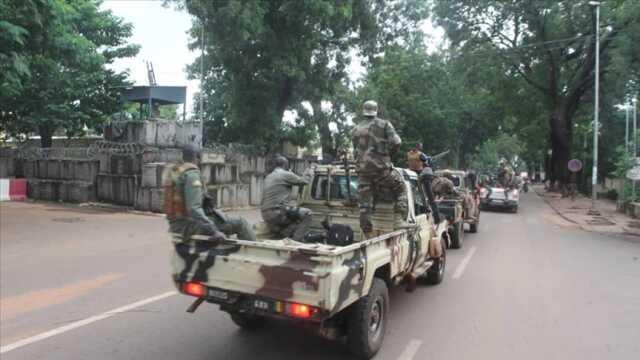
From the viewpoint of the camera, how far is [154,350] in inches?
194

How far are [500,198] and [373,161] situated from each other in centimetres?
1800

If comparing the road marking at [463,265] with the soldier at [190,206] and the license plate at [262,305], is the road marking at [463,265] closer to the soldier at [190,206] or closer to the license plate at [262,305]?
the soldier at [190,206]

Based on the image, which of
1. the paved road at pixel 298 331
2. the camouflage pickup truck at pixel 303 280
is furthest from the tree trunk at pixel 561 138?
the camouflage pickup truck at pixel 303 280

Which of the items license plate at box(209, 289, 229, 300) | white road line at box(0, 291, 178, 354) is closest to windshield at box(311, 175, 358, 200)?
white road line at box(0, 291, 178, 354)

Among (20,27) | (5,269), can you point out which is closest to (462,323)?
(5,269)

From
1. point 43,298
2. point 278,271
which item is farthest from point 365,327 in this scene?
point 43,298

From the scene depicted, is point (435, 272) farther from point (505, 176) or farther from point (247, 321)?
point (505, 176)

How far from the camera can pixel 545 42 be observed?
30.0 meters

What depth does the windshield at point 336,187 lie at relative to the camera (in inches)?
279

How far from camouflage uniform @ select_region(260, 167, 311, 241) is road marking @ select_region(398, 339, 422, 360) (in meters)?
Result: 1.83

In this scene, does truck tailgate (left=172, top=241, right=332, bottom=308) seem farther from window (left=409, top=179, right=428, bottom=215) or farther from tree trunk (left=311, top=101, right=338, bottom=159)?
tree trunk (left=311, top=101, right=338, bottom=159)

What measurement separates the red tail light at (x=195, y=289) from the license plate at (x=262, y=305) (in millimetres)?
571

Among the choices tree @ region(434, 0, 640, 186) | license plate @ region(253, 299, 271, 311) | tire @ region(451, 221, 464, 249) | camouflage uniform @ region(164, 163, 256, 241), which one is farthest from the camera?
tree @ region(434, 0, 640, 186)

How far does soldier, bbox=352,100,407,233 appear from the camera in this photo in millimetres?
6129
